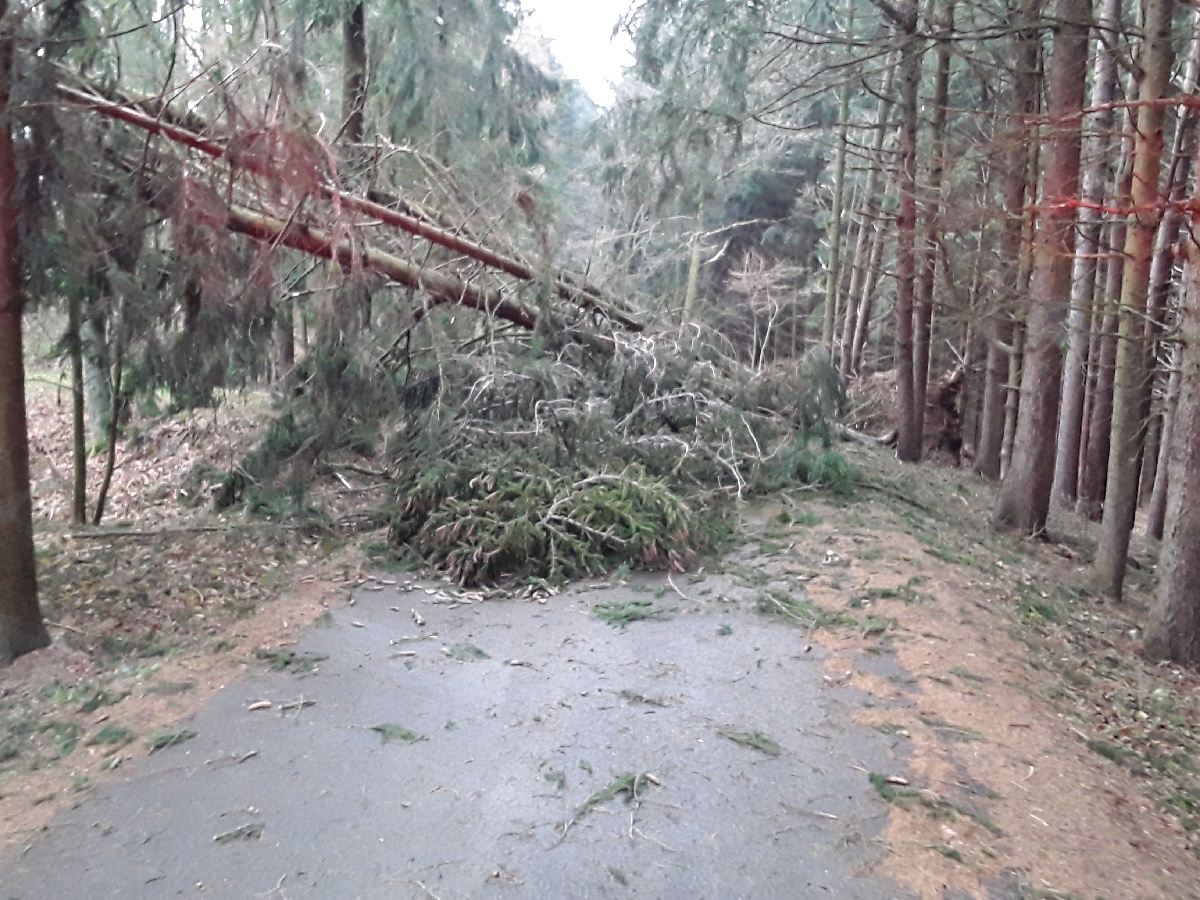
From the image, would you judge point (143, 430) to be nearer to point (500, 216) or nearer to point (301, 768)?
point (500, 216)

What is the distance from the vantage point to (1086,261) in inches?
443

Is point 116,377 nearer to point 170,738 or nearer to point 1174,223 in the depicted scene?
Result: point 170,738

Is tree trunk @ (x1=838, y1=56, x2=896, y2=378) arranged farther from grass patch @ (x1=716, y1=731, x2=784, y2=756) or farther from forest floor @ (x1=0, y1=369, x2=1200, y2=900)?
grass patch @ (x1=716, y1=731, x2=784, y2=756)

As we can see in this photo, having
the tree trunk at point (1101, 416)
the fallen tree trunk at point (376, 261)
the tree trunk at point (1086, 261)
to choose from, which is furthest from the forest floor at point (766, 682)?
the tree trunk at point (1101, 416)

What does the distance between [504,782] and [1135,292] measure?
711 cm

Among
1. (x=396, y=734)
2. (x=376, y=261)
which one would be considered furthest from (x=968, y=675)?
(x=376, y=261)

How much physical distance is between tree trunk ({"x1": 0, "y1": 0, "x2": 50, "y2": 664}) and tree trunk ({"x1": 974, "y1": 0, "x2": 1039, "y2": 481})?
22.2ft

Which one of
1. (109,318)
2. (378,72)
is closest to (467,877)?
(109,318)

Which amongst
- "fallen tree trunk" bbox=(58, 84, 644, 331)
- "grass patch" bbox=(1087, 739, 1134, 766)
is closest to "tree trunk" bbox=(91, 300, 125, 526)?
"fallen tree trunk" bbox=(58, 84, 644, 331)

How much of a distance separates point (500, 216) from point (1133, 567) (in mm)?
9011

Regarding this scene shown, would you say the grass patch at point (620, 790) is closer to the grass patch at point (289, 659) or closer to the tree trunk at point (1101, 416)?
the grass patch at point (289, 659)

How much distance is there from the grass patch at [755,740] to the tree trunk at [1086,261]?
5.19m

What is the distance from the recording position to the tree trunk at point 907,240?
37.7 feet

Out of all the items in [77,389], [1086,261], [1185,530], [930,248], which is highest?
[930,248]
